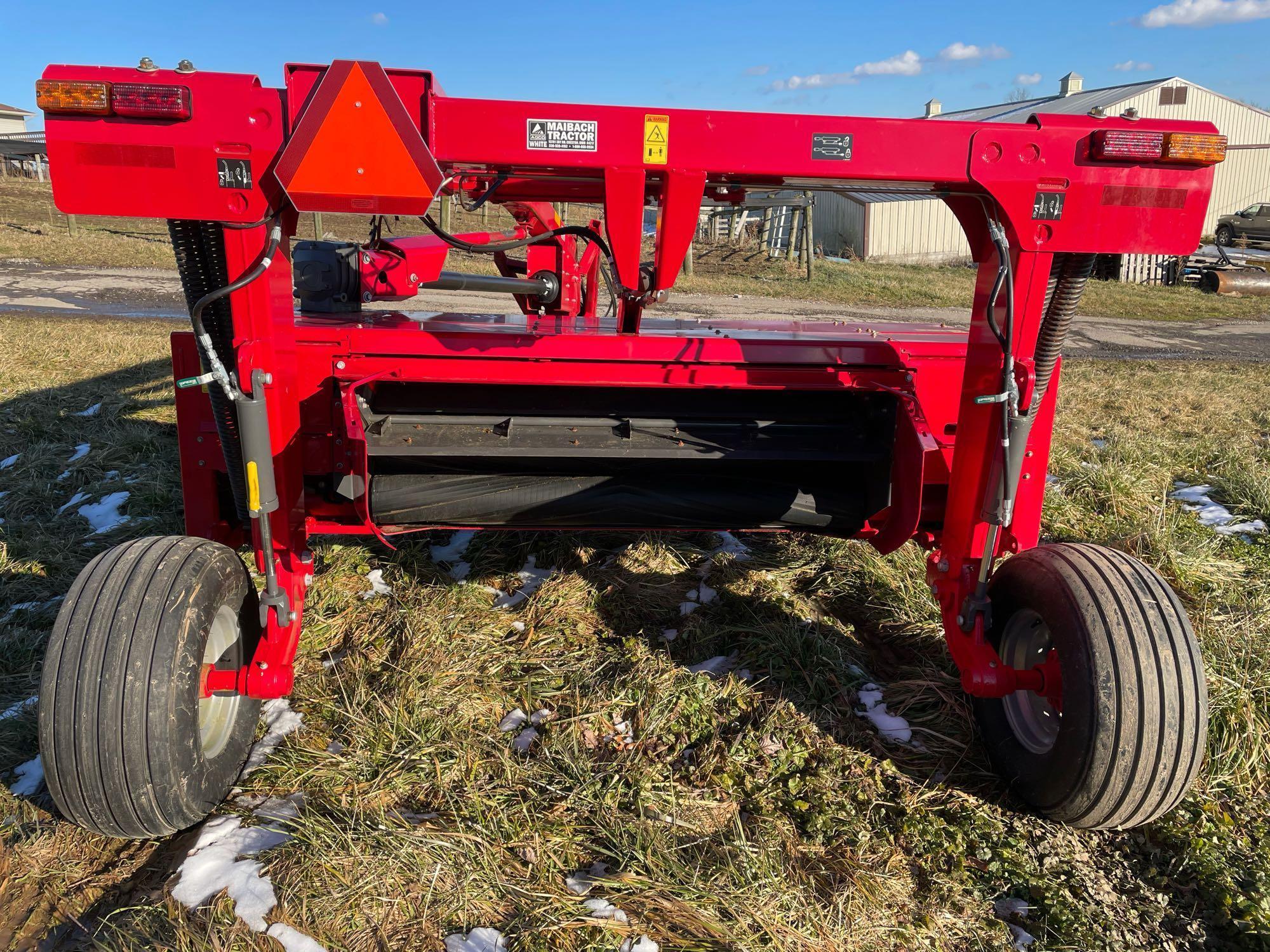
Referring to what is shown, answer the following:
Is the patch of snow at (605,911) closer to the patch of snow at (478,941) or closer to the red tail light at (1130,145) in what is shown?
the patch of snow at (478,941)

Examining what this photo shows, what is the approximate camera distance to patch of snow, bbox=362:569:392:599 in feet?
12.9

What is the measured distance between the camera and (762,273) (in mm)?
18547

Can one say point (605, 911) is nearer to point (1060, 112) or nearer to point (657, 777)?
point (657, 777)

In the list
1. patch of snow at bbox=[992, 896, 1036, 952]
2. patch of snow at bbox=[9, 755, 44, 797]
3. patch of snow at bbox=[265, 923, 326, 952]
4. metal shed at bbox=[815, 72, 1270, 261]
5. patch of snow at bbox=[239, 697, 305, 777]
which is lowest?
patch of snow at bbox=[992, 896, 1036, 952]

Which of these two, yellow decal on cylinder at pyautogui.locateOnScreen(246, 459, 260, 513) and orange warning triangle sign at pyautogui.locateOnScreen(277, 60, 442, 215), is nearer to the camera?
orange warning triangle sign at pyautogui.locateOnScreen(277, 60, 442, 215)

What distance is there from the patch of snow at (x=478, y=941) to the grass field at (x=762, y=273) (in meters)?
13.6

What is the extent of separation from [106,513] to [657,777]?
3.64 meters

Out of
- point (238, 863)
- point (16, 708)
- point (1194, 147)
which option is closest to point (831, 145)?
point (1194, 147)

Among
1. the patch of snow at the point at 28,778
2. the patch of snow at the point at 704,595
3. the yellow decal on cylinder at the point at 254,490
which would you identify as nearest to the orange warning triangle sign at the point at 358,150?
the yellow decal on cylinder at the point at 254,490

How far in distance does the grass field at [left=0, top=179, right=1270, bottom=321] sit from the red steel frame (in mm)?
12207

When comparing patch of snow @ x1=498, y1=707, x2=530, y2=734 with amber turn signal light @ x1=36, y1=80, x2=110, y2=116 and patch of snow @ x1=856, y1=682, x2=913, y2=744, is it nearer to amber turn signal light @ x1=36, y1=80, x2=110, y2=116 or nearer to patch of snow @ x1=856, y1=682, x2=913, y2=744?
patch of snow @ x1=856, y1=682, x2=913, y2=744

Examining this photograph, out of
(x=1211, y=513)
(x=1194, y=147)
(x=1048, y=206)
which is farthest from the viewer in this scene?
(x=1211, y=513)

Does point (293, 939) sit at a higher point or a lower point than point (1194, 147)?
lower

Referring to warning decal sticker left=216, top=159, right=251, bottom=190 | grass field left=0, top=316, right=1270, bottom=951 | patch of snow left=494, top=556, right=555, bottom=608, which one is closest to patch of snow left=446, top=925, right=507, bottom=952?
grass field left=0, top=316, right=1270, bottom=951
